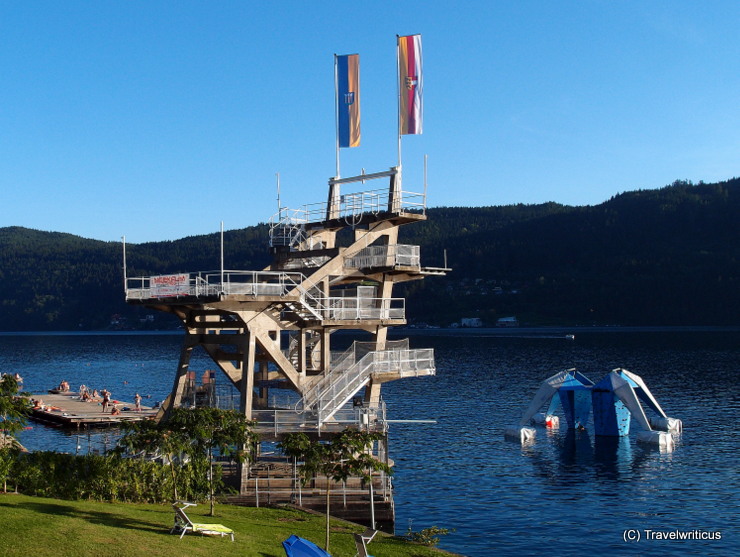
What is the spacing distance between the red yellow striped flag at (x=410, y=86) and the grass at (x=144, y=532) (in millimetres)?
22947

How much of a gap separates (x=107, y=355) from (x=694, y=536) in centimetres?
16839

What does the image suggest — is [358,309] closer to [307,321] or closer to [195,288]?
[307,321]

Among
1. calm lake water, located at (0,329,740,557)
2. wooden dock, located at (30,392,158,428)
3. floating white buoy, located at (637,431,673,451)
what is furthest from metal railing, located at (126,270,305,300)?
floating white buoy, located at (637,431,673,451)

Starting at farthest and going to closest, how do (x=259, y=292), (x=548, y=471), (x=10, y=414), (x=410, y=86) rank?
(x=548, y=471) → (x=410, y=86) → (x=259, y=292) → (x=10, y=414)

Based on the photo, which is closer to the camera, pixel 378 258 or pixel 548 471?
pixel 378 258

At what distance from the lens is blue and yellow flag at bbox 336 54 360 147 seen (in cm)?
4747

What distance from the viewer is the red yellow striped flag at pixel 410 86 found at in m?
47.0

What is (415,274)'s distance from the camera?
1809 inches

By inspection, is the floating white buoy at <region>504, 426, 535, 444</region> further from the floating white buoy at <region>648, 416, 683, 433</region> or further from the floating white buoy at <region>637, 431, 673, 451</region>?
the floating white buoy at <region>648, 416, 683, 433</region>

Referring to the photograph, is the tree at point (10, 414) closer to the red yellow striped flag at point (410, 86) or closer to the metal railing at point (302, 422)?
the metal railing at point (302, 422)

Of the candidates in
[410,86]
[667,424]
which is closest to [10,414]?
[410,86]

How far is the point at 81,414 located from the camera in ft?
253

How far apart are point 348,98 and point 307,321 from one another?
1389 cm

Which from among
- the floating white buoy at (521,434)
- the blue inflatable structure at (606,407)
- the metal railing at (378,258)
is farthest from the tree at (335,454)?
the blue inflatable structure at (606,407)
